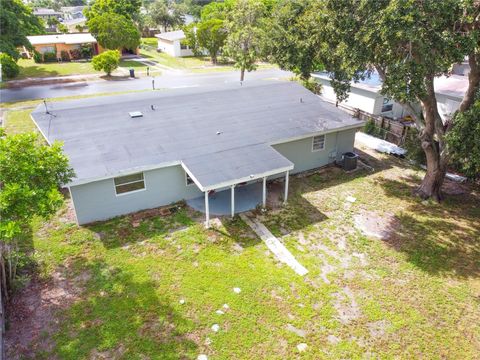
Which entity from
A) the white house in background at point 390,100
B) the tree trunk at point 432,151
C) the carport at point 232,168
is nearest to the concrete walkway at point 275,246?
the carport at point 232,168

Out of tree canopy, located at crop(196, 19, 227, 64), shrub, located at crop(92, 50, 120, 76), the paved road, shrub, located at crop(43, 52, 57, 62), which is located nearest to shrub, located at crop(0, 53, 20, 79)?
the paved road

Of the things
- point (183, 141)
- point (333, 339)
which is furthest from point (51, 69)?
point (333, 339)

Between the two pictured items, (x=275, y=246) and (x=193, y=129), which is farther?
(x=193, y=129)

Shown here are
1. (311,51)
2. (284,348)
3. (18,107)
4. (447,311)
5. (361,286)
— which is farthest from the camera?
(18,107)

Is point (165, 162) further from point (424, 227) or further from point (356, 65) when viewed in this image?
point (424, 227)

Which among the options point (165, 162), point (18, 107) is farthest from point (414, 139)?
point (18, 107)

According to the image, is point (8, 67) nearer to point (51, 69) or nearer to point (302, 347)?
point (51, 69)
